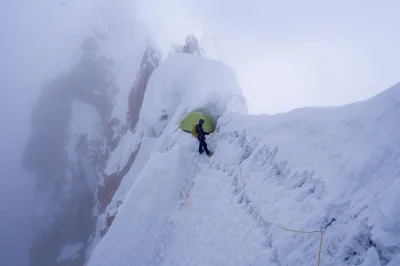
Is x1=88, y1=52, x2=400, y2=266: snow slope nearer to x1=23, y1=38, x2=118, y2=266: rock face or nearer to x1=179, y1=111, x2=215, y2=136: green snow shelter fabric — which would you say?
x1=179, y1=111, x2=215, y2=136: green snow shelter fabric

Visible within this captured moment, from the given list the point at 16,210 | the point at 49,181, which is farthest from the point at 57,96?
the point at 16,210

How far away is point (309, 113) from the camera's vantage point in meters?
11.1

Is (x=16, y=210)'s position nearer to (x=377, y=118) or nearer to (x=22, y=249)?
(x=22, y=249)

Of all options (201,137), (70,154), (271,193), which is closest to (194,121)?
(201,137)

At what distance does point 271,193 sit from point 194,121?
8.03 meters

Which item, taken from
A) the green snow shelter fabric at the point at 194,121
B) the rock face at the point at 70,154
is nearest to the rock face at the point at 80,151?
the rock face at the point at 70,154

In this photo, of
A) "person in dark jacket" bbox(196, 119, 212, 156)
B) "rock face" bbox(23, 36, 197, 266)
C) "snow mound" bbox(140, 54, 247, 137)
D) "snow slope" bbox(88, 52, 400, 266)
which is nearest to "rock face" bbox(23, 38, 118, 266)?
"rock face" bbox(23, 36, 197, 266)

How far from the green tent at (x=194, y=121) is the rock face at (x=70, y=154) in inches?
1794

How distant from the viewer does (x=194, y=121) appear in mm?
17109

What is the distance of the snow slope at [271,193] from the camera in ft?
21.9

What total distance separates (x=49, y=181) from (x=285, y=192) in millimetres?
69848

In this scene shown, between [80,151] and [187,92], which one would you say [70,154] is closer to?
[80,151]

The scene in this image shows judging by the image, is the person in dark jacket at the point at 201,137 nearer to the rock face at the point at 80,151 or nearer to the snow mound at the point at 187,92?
the snow mound at the point at 187,92

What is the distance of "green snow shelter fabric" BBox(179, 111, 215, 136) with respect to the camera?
55.0 ft
